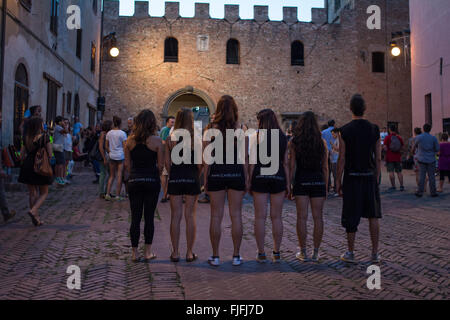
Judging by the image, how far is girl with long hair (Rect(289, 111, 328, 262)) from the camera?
417 cm

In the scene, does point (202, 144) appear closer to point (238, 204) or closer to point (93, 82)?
point (238, 204)

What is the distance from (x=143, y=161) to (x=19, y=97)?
8469mm

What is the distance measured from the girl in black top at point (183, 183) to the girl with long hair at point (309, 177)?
42.9 inches

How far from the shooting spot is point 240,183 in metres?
3.93

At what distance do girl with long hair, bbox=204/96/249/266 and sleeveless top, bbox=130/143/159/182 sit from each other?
1.93 ft

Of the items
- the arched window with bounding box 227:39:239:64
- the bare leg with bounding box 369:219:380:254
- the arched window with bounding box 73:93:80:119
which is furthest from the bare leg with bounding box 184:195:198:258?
the arched window with bounding box 227:39:239:64

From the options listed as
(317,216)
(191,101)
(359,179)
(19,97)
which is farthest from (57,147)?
(191,101)

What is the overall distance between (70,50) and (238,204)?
13.8m

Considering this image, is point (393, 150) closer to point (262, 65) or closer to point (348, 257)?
point (348, 257)

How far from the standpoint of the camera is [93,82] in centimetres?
1978

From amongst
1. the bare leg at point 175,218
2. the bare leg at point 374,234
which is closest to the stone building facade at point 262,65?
the bare leg at point 175,218

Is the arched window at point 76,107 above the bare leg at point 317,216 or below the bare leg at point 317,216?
above

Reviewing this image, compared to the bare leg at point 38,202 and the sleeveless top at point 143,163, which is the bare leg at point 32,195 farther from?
the sleeveless top at point 143,163

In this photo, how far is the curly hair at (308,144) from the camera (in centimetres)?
417
